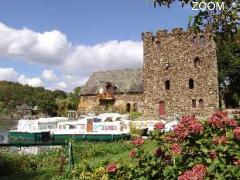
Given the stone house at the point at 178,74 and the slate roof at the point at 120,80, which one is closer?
the stone house at the point at 178,74

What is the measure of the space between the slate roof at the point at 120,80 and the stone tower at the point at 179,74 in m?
5.56

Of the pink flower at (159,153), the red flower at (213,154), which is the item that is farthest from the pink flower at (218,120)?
the pink flower at (159,153)

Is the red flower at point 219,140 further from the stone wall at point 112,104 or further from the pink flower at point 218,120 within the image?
the stone wall at point 112,104

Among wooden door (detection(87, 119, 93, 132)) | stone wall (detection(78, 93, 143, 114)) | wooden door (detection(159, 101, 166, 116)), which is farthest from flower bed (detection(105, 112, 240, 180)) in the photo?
stone wall (detection(78, 93, 143, 114))

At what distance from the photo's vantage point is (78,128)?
1529 inches

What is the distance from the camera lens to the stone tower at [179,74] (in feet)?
149

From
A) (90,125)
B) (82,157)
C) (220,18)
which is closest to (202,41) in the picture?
(90,125)

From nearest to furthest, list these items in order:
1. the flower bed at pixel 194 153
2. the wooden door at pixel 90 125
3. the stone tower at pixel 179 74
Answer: the flower bed at pixel 194 153, the wooden door at pixel 90 125, the stone tower at pixel 179 74

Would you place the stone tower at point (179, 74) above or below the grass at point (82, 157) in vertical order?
above

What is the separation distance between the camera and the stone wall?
52781mm

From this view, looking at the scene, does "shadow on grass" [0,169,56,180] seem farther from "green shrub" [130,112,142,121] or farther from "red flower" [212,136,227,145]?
"green shrub" [130,112,142,121]

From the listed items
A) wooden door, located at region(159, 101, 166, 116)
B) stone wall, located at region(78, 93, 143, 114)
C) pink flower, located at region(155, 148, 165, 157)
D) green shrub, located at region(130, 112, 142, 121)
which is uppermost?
stone wall, located at region(78, 93, 143, 114)

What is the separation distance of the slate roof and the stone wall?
62 centimetres

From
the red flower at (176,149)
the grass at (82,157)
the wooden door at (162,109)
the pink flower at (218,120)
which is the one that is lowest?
the grass at (82,157)
